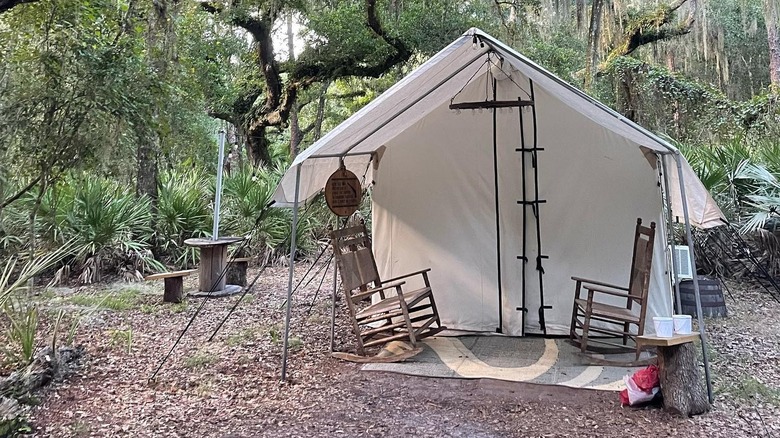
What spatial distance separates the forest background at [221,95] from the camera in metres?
4.15

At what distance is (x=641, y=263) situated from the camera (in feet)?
13.4

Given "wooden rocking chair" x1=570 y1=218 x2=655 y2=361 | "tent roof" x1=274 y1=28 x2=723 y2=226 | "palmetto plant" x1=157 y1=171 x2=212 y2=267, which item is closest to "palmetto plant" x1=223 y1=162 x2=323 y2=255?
"palmetto plant" x1=157 y1=171 x2=212 y2=267

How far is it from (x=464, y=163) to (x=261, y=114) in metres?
7.00

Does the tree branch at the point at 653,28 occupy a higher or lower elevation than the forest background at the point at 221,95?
higher

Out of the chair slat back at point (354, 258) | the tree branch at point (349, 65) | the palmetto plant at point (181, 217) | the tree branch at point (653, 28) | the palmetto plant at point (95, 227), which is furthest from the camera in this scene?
the tree branch at point (653, 28)

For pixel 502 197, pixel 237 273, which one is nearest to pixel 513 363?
pixel 502 197

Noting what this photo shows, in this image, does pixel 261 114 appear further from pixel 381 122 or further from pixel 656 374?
pixel 656 374

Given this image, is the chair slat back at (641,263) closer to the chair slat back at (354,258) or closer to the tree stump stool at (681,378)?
the tree stump stool at (681,378)

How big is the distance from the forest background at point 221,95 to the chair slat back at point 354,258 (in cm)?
84

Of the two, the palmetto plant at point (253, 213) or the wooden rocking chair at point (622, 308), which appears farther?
the palmetto plant at point (253, 213)

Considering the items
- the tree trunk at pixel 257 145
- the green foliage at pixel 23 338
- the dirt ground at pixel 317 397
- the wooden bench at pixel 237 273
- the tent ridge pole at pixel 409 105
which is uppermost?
the tree trunk at pixel 257 145

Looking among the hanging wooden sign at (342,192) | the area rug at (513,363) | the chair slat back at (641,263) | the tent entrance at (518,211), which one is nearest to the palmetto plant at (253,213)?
the hanging wooden sign at (342,192)

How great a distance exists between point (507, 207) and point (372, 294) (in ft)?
4.34

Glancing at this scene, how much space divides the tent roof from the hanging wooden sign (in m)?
0.21
